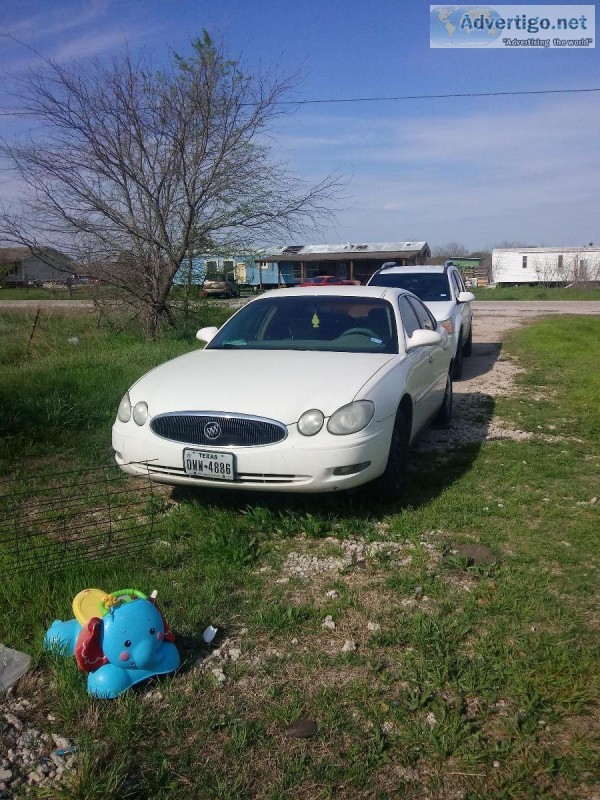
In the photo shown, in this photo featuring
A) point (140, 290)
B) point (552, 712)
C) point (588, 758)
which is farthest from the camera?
point (140, 290)

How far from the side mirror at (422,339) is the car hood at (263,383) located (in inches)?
14.7

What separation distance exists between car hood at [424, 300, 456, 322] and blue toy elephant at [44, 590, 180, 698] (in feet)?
23.9

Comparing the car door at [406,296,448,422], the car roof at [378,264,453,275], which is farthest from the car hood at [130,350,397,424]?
the car roof at [378,264,453,275]

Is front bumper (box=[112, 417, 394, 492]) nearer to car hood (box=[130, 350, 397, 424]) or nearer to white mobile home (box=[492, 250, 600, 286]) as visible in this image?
car hood (box=[130, 350, 397, 424])

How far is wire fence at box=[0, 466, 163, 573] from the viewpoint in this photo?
3934 millimetres

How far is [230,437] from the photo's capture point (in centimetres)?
425

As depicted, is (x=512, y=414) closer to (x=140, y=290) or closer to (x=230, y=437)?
(x=230, y=437)

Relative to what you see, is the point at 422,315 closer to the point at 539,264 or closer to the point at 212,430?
the point at 212,430

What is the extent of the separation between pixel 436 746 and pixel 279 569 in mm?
1550

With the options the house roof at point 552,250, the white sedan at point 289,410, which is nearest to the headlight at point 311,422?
the white sedan at point 289,410

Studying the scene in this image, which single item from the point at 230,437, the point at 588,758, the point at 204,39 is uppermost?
the point at 204,39

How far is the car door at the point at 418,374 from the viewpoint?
5.37 metres

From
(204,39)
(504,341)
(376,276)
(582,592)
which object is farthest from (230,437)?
(504,341)

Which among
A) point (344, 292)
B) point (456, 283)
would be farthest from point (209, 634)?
point (456, 283)
